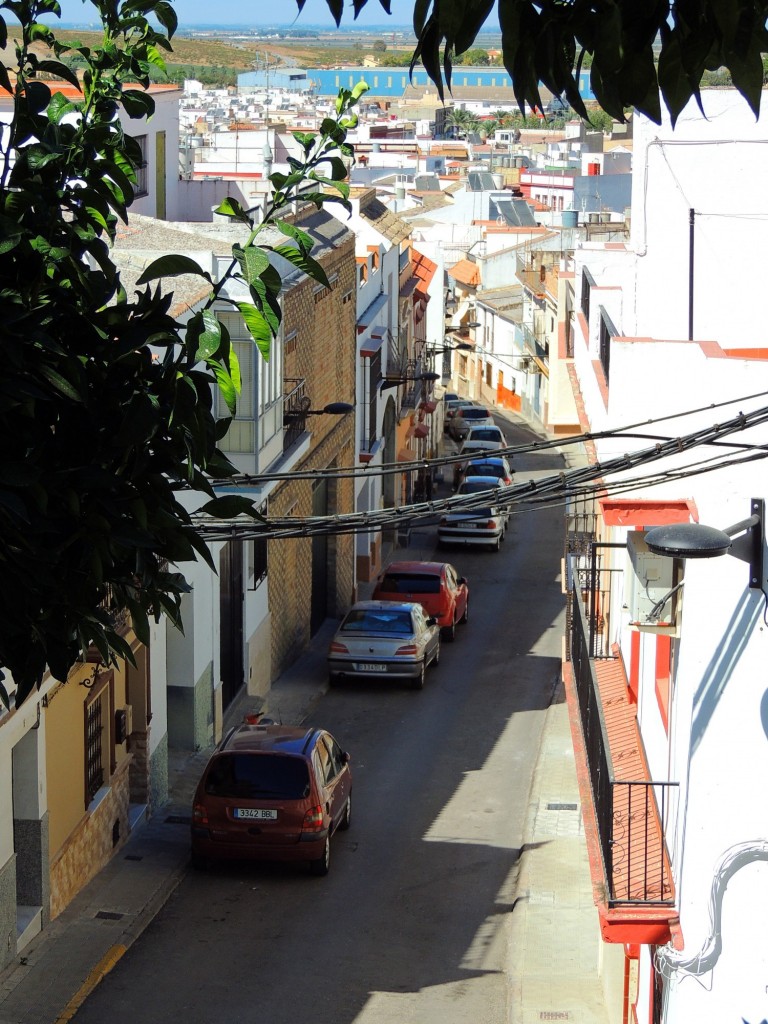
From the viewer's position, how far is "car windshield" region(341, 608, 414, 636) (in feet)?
82.6

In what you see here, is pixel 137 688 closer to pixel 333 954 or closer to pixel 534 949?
pixel 333 954

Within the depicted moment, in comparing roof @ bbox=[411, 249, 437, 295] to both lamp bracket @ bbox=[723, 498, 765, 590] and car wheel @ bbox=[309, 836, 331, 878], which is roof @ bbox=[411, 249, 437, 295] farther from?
lamp bracket @ bbox=[723, 498, 765, 590]

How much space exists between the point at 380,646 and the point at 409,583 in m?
4.10

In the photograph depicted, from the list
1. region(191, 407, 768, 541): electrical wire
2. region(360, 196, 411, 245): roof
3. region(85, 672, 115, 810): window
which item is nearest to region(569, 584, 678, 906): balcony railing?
region(191, 407, 768, 541): electrical wire

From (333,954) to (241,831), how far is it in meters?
2.11

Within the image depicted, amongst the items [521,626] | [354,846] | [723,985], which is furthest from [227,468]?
[521,626]

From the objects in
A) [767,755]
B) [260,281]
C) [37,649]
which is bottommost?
[767,755]

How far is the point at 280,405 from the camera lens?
22.3m

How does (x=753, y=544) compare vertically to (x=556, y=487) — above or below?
below

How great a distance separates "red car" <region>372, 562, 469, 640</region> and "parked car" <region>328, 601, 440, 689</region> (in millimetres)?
2760

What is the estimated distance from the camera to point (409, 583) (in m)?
28.8

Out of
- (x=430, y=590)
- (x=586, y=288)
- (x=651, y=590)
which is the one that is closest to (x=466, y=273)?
(x=430, y=590)

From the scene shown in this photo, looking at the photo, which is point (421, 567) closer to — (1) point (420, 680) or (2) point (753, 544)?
(1) point (420, 680)

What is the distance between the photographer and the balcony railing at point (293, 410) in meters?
23.0
